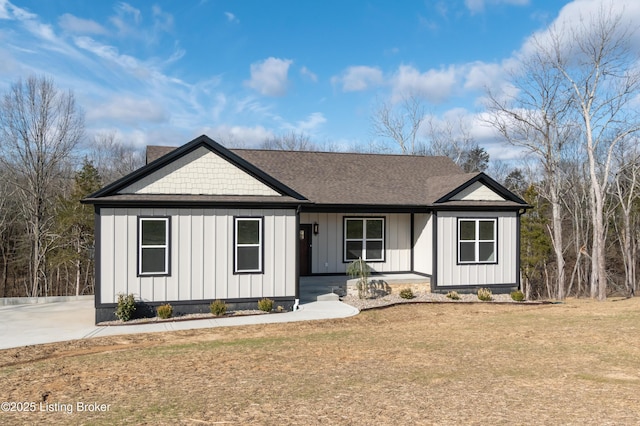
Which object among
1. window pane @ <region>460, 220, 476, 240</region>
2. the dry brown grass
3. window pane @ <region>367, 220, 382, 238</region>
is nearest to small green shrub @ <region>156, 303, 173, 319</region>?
the dry brown grass

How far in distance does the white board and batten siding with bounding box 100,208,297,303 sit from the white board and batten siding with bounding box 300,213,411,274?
12.1ft

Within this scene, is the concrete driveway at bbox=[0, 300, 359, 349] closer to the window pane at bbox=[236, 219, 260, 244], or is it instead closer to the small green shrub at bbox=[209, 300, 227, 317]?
the small green shrub at bbox=[209, 300, 227, 317]

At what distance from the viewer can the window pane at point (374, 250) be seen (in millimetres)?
18562

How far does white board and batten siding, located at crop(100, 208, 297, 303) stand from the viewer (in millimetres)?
13172

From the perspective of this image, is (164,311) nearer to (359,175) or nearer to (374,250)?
(374,250)

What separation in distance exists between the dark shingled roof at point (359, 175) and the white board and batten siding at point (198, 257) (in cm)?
319

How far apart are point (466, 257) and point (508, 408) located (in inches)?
450

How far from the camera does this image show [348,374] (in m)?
7.98

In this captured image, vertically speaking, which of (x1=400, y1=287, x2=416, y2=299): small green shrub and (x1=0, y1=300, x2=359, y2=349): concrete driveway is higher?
(x1=400, y1=287, x2=416, y2=299): small green shrub

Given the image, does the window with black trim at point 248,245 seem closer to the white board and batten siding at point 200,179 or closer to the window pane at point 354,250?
the white board and batten siding at point 200,179

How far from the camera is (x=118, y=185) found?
13.2 m

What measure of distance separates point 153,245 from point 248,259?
2.68 meters

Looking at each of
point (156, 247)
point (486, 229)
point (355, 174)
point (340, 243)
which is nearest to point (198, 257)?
point (156, 247)

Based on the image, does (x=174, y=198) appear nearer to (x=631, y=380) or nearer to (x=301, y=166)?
(x=301, y=166)
